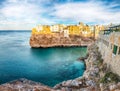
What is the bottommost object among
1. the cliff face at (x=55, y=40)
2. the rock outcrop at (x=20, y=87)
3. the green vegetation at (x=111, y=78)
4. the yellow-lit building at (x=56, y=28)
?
the cliff face at (x=55, y=40)

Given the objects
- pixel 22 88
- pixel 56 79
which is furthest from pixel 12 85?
pixel 56 79

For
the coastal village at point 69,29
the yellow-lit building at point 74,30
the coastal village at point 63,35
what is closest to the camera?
the coastal village at point 63,35

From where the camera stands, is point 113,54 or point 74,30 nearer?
point 113,54

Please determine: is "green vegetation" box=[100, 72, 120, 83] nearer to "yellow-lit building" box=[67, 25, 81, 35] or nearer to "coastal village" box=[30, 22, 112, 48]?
"coastal village" box=[30, 22, 112, 48]

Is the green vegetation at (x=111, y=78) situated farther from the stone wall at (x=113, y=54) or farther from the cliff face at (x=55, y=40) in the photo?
the cliff face at (x=55, y=40)

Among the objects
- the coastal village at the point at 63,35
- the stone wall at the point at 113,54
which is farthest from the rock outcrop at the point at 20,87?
the coastal village at the point at 63,35

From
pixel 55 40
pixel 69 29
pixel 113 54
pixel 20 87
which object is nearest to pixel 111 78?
pixel 113 54

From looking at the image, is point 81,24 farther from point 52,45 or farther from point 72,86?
point 72,86

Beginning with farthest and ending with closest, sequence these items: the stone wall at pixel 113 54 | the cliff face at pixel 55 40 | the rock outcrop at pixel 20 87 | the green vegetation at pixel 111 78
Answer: the cliff face at pixel 55 40, the stone wall at pixel 113 54, the green vegetation at pixel 111 78, the rock outcrop at pixel 20 87

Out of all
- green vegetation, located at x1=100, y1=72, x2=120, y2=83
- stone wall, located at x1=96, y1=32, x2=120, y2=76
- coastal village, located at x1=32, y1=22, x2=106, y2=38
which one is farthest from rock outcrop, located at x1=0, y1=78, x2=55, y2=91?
coastal village, located at x1=32, y1=22, x2=106, y2=38

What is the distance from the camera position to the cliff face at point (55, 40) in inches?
4233

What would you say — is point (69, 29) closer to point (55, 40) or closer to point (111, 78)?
point (55, 40)

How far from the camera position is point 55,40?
112 metres

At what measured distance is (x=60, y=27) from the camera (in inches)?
4715
